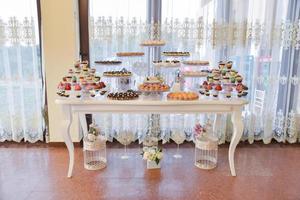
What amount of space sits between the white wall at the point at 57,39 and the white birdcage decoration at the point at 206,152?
5.60ft

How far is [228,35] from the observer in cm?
336

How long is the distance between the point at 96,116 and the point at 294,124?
8.11 ft

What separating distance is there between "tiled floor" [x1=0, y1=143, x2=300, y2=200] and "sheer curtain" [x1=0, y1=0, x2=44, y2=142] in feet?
0.86

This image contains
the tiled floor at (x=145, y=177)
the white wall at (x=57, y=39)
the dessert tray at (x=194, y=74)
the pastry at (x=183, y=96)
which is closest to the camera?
the tiled floor at (x=145, y=177)

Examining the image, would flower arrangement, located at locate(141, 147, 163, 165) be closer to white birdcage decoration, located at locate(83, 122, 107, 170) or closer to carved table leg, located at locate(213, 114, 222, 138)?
white birdcage decoration, located at locate(83, 122, 107, 170)

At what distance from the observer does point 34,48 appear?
3.37 metres

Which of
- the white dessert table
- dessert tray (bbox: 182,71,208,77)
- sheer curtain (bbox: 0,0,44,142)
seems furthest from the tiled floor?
dessert tray (bbox: 182,71,208,77)

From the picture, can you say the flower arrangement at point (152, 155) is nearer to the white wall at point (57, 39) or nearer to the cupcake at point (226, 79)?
the cupcake at point (226, 79)

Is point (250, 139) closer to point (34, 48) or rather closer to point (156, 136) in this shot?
point (156, 136)

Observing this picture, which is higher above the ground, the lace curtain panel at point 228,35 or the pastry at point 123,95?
the lace curtain panel at point 228,35

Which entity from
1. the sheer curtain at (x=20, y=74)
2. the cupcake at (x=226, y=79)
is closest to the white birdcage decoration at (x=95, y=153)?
the sheer curtain at (x=20, y=74)

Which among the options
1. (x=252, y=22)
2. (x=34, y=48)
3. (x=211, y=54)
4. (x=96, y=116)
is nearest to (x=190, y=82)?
(x=211, y=54)

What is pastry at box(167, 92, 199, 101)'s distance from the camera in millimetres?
2692

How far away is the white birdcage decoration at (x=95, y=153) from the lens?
Answer: 9.59 ft
